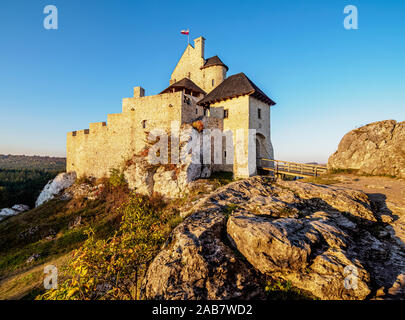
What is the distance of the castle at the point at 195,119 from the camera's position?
18.2 metres

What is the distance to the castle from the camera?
59.6ft

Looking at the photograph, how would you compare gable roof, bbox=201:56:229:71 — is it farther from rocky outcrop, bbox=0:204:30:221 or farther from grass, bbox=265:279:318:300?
rocky outcrop, bbox=0:204:30:221

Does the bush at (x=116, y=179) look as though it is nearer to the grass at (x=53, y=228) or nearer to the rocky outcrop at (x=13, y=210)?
the grass at (x=53, y=228)

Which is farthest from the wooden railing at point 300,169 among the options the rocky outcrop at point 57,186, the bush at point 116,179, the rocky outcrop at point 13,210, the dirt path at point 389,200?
the rocky outcrop at point 13,210

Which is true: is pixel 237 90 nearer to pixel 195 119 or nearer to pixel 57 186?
pixel 195 119

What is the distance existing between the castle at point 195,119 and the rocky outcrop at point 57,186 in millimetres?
1323

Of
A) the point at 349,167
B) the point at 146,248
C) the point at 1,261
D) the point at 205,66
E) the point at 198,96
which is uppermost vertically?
the point at 205,66

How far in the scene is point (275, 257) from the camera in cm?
379

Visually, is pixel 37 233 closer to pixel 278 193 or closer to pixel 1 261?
pixel 1 261

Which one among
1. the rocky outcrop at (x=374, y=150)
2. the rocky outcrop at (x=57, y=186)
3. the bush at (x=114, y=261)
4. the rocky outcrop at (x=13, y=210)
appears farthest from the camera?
the rocky outcrop at (x=57, y=186)

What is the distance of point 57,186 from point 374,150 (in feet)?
117
